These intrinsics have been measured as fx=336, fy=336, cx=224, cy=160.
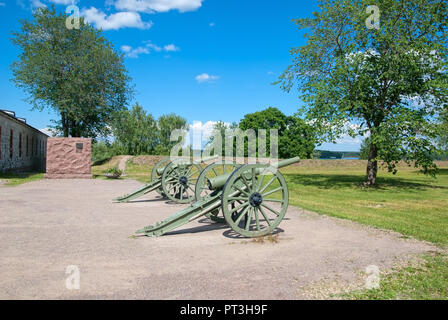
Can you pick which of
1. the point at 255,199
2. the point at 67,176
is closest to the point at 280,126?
the point at 67,176

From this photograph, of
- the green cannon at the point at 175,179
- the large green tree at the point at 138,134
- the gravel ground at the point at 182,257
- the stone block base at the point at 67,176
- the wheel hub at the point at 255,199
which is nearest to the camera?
the gravel ground at the point at 182,257

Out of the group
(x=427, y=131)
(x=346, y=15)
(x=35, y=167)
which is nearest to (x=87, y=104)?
(x=35, y=167)

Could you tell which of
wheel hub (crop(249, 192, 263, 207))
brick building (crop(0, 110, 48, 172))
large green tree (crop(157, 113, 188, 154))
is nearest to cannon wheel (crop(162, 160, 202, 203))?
wheel hub (crop(249, 192, 263, 207))

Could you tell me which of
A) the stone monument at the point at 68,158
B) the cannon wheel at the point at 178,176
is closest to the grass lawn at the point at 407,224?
the cannon wheel at the point at 178,176

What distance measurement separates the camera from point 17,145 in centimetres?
2355

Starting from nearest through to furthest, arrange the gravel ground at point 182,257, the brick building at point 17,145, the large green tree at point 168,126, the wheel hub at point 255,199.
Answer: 1. the gravel ground at point 182,257
2. the wheel hub at point 255,199
3. the brick building at point 17,145
4. the large green tree at point 168,126

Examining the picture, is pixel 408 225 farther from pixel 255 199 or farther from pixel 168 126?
pixel 168 126

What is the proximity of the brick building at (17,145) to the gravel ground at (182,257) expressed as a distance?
15.3 metres

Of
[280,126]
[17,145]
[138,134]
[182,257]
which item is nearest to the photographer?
[182,257]

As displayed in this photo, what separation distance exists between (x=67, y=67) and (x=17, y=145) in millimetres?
7708

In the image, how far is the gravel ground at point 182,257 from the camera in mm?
3363

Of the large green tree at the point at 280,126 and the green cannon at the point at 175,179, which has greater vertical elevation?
the large green tree at the point at 280,126

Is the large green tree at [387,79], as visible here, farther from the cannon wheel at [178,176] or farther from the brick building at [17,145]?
the brick building at [17,145]

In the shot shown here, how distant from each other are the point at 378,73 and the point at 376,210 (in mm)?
8789
